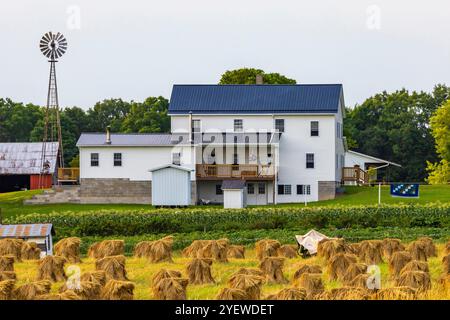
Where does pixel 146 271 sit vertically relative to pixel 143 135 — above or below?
below

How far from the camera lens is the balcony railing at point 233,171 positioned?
59.2 meters

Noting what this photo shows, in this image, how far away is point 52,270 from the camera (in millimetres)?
28703

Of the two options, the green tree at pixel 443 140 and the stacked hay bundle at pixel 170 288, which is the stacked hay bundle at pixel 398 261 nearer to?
the stacked hay bundle at pixel 170 288

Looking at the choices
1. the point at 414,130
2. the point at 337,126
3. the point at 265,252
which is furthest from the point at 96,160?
the point at 414,130

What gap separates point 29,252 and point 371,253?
37.9 feet

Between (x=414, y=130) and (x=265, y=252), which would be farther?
(x=414, y=130)

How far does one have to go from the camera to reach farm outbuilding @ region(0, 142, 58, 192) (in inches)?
2741

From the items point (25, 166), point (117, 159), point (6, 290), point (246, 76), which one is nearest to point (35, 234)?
point (6, 290)

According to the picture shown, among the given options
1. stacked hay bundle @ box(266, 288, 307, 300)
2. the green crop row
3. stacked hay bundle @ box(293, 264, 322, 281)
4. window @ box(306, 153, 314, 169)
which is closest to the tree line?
window @ box(306, 153, 314, 169)

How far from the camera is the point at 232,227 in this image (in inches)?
1849

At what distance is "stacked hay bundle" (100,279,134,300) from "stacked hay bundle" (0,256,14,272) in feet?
27.7

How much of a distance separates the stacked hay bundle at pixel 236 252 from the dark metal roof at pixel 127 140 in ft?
80.3
